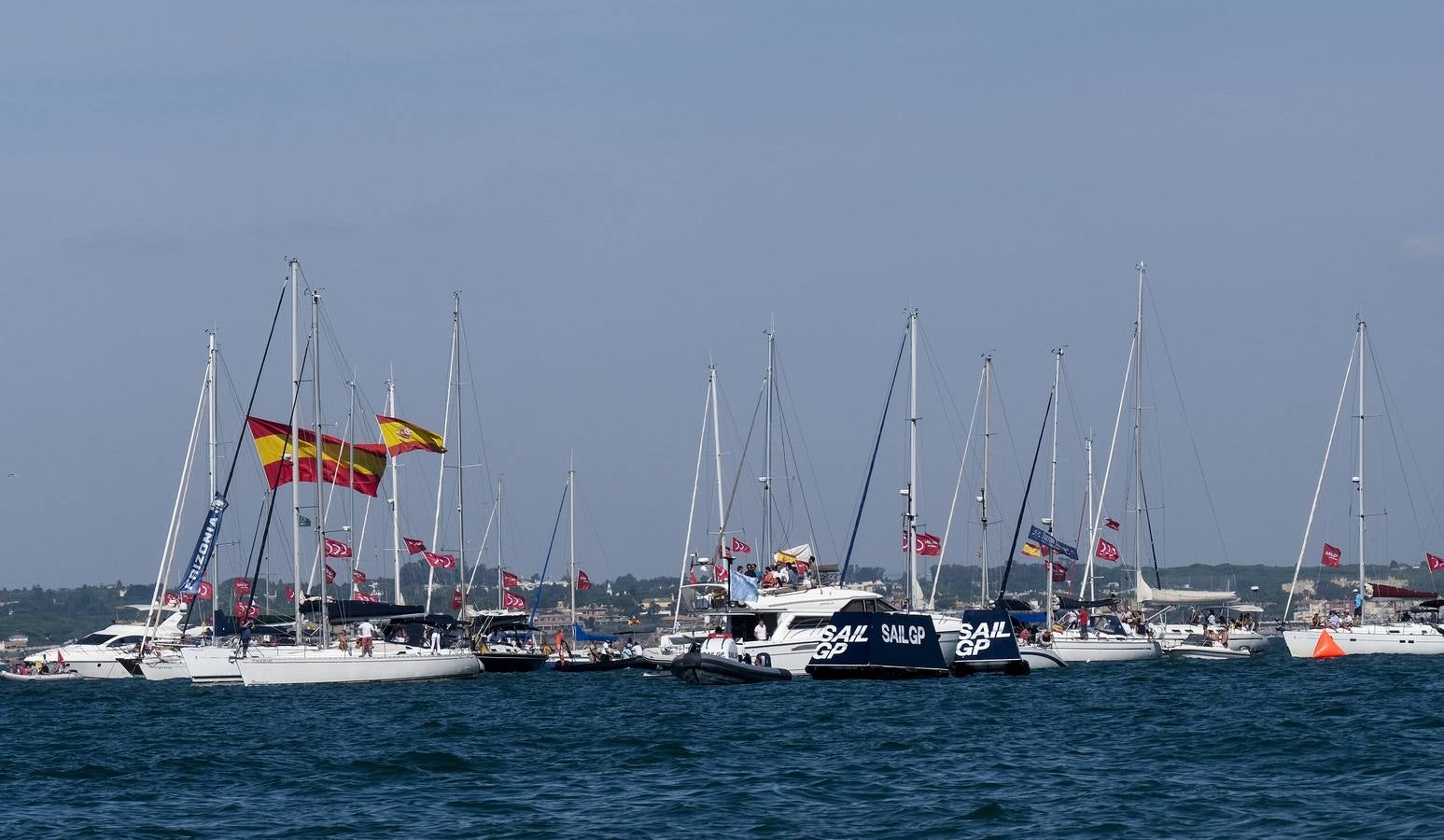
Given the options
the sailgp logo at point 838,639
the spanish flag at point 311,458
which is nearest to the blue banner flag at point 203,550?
the spanish flag at point 311,458

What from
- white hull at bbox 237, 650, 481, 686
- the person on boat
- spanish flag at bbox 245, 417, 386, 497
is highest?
spanish flag at bbox 245, 417, 386, 497

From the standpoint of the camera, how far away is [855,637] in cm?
5606

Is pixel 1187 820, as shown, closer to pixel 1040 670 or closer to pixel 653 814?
pixel 653 814

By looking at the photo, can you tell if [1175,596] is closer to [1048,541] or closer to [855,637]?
[1048,541]

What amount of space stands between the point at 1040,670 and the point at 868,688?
42.9 feet

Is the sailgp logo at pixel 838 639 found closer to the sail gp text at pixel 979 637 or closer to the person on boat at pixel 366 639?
the sail gp text at pixel 979 637

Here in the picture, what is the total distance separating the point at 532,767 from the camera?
33.9 meters

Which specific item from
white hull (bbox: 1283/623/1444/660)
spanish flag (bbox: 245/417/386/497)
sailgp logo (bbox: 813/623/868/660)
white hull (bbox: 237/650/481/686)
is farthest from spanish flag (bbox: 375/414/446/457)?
white hull (bbox: 1283/623/1444/660)

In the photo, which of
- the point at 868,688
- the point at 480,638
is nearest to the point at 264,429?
the point at 480,638

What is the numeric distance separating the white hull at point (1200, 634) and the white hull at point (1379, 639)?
6.91 feet

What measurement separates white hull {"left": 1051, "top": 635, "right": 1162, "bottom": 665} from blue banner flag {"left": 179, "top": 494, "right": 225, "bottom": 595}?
3310cm

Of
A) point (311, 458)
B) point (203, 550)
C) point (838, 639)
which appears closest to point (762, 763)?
point (838, 639)

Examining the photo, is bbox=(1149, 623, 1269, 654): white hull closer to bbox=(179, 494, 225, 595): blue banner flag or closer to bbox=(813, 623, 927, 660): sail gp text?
bbox=(813, 623, 927, 660): sail gp text

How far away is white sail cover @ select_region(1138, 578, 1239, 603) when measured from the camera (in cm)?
7900
